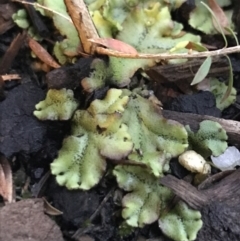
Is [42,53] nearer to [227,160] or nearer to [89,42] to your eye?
[89,42]

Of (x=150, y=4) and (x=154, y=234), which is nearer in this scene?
(x=154, y=234)

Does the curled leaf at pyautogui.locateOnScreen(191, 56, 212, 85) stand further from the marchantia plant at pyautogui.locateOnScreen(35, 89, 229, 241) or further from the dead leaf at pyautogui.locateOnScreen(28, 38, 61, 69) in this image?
the dead leaf at pyautogui.locateOnScreen(28, 38, 61, 69)

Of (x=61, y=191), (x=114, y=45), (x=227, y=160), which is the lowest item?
(x=227, y=160)

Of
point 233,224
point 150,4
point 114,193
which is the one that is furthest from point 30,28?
point 233,224

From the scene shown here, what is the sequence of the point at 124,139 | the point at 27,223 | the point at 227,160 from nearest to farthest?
the point at 27,223
the point at 124,139
the point at 227,160

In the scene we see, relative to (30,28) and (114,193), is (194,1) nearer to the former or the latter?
(30,28)

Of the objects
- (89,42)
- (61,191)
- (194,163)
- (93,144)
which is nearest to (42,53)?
(89,42)

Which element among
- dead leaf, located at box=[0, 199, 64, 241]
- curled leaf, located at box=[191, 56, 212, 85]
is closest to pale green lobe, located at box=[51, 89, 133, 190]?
dead leaf, located at box=[0, 199, 64, 241]
